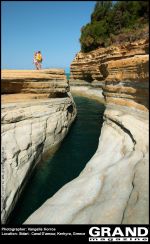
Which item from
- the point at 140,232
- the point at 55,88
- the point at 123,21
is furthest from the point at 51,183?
the point at 123,21

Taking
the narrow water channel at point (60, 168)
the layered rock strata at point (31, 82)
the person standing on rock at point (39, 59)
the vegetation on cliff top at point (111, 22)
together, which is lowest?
the narrow water channel at point (60, 168)

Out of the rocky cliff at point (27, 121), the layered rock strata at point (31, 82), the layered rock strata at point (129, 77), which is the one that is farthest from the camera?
the layered rock strata at point (31, 82)

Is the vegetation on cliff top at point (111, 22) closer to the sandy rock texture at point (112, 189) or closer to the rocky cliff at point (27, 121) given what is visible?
the rocky cliff at point (27, 121)

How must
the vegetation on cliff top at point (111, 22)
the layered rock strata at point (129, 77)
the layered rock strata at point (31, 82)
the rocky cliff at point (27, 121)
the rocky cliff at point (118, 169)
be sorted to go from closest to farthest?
the rocky cliff at point (118, 169) → the rocky cliff at point (27, 121) → the layered rock strata at point (129, 77) → the layered rock strata at point (31, 82) → the vegetation on cliff top at point (111, 22)

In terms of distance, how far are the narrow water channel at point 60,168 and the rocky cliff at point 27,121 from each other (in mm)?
478

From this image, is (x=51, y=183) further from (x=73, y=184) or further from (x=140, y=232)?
(x=140, y=232)

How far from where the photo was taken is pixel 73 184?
13.6 metres

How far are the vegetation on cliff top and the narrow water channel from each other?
59.9 feet

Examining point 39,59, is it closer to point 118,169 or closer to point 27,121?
point 27,121

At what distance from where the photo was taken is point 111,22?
46.4m

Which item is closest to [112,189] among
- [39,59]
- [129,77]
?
[129,77]

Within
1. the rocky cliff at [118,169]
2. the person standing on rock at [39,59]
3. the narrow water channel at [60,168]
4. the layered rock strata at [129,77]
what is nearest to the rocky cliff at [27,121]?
the narrow water channel at [60,168]

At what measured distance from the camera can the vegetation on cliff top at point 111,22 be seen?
40.2 m

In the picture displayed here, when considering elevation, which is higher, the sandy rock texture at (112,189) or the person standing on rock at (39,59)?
the person standing on rock at (39,59)
